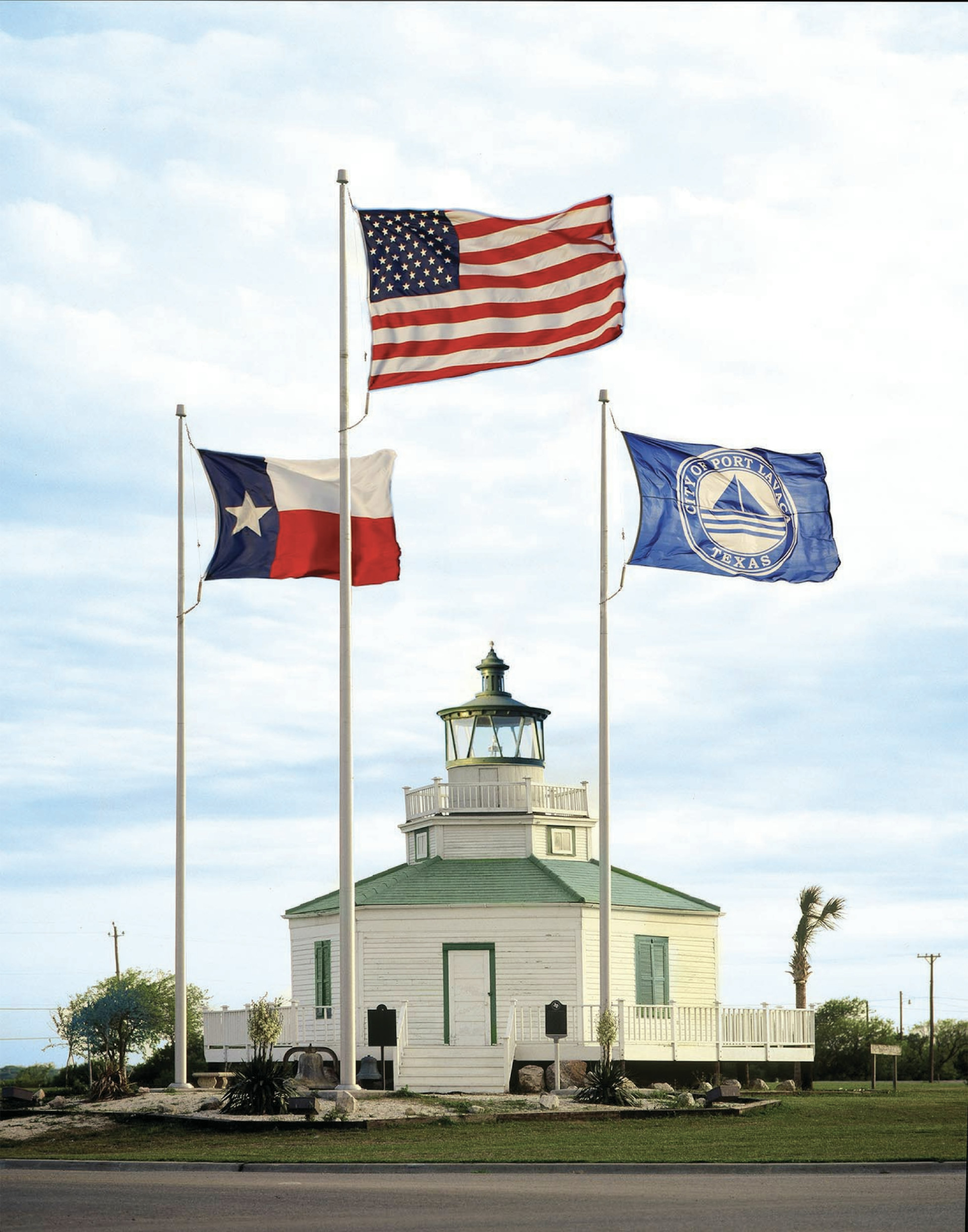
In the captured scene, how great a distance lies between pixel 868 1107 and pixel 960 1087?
1409 centimetres

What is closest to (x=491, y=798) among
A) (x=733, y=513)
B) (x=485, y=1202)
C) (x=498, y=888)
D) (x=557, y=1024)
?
(x=498, y=888)

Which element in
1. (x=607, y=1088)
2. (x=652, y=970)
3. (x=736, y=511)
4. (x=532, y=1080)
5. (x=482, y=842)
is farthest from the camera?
(x=482, y=842)

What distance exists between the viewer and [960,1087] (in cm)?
3941

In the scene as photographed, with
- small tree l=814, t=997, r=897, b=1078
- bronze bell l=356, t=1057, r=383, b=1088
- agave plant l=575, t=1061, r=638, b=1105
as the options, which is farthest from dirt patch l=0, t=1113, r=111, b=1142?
small tree l=814, t=997, r=897, b=1078

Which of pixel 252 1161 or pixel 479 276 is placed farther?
pixel 479 276

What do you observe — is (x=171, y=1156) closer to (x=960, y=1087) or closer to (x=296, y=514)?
(x=296, y=514)

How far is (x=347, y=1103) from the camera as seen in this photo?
862 inches

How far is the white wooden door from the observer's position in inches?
1330

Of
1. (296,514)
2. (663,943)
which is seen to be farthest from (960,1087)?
(296,514)

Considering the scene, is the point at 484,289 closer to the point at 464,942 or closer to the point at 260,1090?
the point at 260,1090

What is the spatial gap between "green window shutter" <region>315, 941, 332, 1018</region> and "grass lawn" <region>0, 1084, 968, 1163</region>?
12.8 meters

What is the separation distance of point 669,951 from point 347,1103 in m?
15.5

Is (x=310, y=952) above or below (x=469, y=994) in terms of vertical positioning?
above

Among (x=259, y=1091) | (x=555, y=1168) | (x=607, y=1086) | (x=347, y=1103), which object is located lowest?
(x=607, y=1086)
